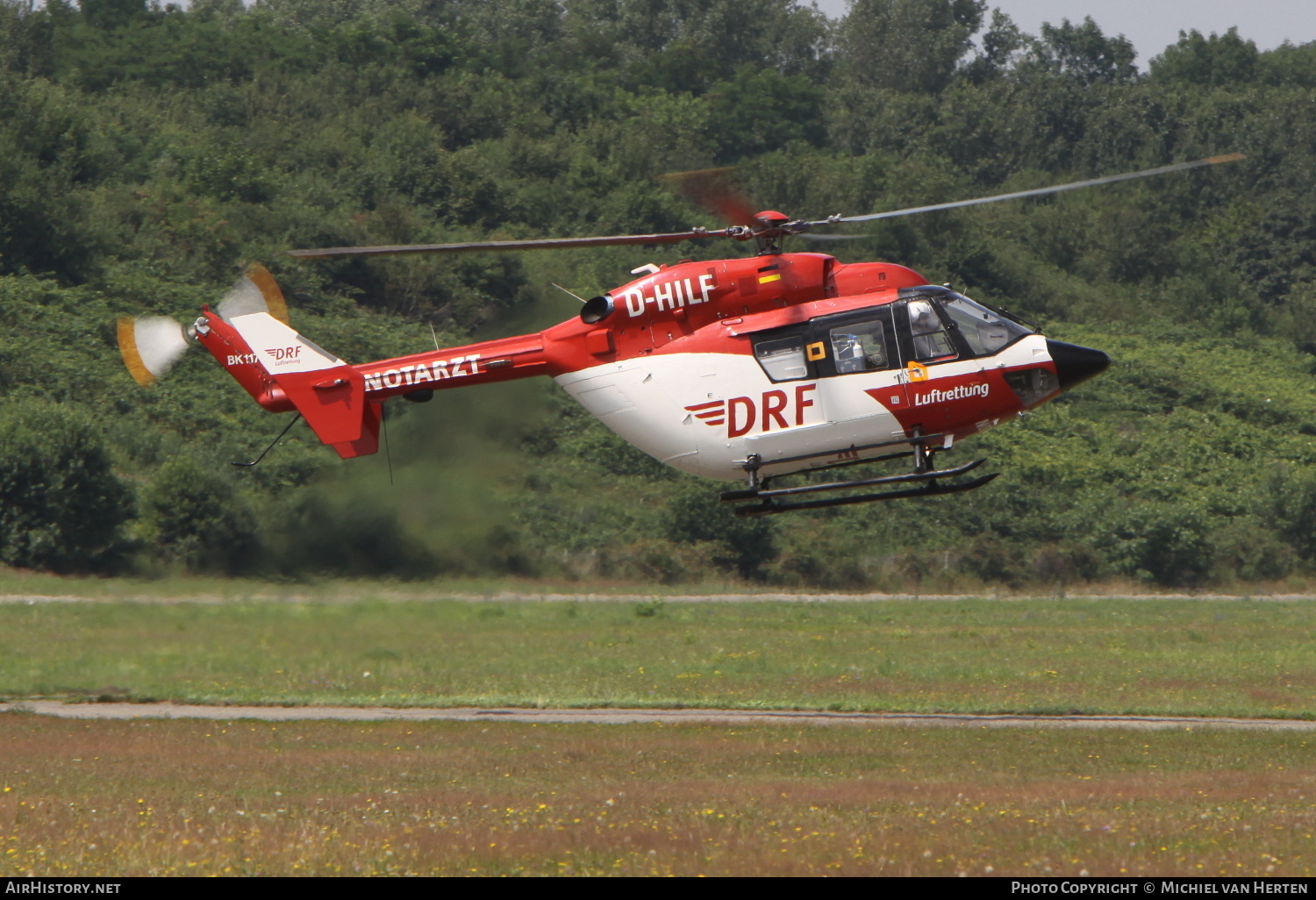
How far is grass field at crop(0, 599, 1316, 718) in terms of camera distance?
20719 mm

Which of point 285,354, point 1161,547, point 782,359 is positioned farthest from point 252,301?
point 1161,547

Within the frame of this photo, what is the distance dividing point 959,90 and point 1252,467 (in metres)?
41.7

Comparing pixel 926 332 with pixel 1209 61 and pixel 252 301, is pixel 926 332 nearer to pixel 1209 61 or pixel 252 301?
pixel 252 301

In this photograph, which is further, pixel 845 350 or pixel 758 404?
pixel 758 404

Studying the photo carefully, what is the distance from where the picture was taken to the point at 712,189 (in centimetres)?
1560

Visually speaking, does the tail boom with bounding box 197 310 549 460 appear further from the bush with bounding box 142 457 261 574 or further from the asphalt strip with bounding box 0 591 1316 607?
the bush with bounding box 142 457 261 574

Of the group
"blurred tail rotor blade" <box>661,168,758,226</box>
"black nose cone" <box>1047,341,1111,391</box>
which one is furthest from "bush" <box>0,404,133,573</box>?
"black nose cone" <box>1047,341,1111,391</box>

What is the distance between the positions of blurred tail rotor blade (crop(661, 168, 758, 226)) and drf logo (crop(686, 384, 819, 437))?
2176 millimetres

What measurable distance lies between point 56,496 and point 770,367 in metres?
18.4

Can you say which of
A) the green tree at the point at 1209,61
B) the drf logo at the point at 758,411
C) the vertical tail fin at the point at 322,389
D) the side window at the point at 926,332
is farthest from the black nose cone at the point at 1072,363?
the green tree at the point at 1209,61

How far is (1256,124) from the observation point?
78500 millimetres

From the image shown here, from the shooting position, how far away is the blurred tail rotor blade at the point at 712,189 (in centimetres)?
1548
